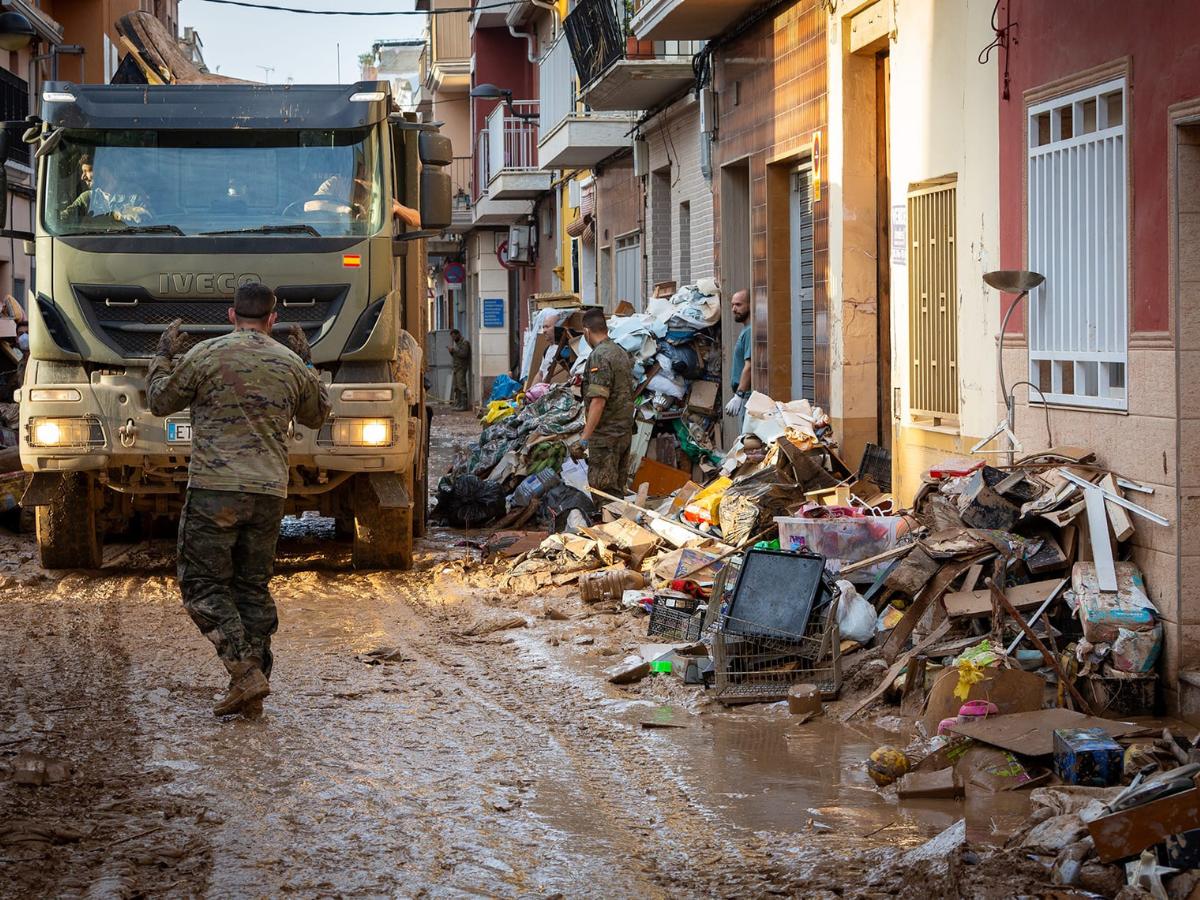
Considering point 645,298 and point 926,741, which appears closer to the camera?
point 926,741

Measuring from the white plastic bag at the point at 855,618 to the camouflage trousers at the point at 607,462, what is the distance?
17.5 ft

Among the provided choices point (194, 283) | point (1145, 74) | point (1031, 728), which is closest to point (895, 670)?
point (1031, 728)

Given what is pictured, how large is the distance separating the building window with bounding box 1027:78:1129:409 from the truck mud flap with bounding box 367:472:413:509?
4469mm

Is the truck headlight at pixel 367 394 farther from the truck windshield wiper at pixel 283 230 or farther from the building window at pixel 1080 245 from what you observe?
the building window at pixel 1080 245

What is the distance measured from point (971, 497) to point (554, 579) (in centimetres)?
386

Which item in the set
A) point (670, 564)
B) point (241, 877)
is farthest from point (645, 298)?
point (241, 877)

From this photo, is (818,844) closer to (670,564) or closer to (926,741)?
(926,741)

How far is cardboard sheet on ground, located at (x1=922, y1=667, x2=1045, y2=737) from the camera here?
256 inches

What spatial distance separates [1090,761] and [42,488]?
25.5 ft

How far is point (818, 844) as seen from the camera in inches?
208

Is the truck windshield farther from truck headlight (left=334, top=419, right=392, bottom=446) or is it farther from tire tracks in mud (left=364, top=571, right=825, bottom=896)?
tire tracks in mud (left=364, top=571, right=825, bottom=896)

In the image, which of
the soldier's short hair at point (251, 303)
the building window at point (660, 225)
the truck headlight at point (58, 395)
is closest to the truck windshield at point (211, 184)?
the truck headlight at point (58, 395)

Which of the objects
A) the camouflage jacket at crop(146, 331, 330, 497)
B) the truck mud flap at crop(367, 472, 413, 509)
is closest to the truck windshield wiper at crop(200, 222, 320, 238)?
the truck mud flap at crop(367, 472, 413, 509)

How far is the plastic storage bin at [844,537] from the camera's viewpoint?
29.6 ft
